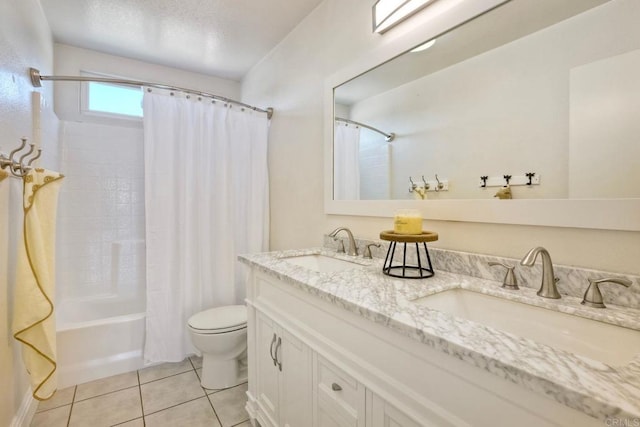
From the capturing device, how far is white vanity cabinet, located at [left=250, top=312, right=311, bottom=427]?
3.54ft

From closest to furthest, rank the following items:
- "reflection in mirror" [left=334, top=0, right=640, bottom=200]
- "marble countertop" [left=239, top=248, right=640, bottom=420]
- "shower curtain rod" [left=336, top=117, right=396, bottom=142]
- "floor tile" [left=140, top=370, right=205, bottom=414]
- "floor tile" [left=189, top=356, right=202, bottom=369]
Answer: "marble countertop" [left=239, top=248, right=640, bottom=420] < "reflection in mirror" [left=334, top=0, right=640, bottom=200] < "shower curtain rod" [left=336, top=117, right=396, bottom=142] < "floor tile" [left=140, top=370, right=205, bottom=414] < "floor tile" [left=189, top=356, right=202, bottom=369]

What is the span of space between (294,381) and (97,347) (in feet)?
5.26

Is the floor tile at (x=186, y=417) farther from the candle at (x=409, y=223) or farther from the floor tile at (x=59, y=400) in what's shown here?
the candle at (x=409, y=223)

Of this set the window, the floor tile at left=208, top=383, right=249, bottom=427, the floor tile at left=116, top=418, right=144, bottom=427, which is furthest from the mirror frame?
the window

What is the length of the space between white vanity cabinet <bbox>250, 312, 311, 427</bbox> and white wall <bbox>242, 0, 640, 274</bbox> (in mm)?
681

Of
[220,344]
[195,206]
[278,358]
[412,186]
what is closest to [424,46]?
[412,186]

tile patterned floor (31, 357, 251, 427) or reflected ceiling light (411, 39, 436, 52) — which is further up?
reflected ceiling light (411, 39, 436, 52)

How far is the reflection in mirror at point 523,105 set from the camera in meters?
0.80

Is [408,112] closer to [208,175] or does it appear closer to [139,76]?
[208,175]

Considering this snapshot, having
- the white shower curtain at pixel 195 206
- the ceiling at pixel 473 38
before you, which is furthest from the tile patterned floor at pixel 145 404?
the ceiling at pixel 473 38

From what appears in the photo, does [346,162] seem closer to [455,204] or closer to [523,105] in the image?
[455,204]

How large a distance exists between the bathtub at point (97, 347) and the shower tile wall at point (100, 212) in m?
0.35

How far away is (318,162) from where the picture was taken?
1.92 metres

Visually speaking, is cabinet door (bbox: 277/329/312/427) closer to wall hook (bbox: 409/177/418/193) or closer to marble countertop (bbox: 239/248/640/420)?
marble countertop (bbox: 239/248/640/420)
